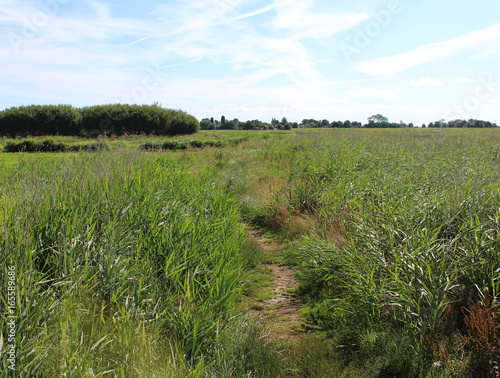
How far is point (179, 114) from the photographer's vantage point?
49.7 m

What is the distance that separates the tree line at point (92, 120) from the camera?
42406 millimetres

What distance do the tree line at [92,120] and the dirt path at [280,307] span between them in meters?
39.5

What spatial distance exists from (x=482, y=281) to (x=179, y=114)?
164 feet

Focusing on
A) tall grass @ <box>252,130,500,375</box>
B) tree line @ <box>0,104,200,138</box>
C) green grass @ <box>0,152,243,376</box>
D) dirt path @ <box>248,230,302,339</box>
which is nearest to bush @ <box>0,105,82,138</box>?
tree line @ <box>0,104,200,138</box>

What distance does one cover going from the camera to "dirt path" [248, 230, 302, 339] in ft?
11.4

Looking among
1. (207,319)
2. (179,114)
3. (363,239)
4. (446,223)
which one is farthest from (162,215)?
(179,114)

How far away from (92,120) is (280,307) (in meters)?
47.2

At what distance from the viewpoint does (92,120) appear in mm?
44406

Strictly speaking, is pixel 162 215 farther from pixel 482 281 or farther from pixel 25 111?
pixel 25 111

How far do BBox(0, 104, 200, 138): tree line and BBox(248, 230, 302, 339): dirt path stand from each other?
39.5 metres

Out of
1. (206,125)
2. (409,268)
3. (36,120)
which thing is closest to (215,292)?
(409,268)

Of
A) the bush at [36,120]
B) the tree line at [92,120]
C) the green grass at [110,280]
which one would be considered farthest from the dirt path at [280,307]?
the bush at [36,120]

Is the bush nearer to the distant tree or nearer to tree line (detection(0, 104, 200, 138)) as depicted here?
tree line (detection(0, 104, 200, 138))

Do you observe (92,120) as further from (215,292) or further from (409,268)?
(409,268)
